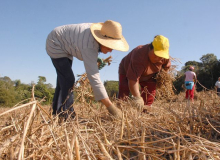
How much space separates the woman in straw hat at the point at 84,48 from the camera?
Result: 1930 millimetres

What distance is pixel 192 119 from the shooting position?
4.00 ft

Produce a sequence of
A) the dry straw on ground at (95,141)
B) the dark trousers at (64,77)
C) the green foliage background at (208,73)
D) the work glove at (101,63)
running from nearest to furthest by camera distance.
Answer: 1. the dry straw on ground at (95,141)
2. the dark trousers at (64,77)
3. the work glove at (101,63)
4. the green foliage background at (208,73)

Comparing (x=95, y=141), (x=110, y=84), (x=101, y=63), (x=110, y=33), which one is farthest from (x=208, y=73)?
(x=95, y=141)

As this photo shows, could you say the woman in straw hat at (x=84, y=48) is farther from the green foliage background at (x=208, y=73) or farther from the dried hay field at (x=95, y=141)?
the green foliage background at (x=208, y=73)

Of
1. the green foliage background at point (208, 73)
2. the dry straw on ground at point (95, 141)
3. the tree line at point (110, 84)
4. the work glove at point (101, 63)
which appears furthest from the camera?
the green foliage background at point (208, 73)

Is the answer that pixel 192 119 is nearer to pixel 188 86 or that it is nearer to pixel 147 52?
pixel 147 52

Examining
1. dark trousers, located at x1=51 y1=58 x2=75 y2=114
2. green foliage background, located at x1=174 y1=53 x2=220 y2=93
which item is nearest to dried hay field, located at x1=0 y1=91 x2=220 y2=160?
dark trousers, located at x1=51 y1=58 x2=75 y2=114

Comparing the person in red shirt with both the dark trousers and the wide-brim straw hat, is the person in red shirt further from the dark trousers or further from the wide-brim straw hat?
the dark trousers

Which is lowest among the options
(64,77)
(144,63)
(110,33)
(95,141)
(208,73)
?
(95,141)

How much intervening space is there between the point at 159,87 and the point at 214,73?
16081 mm

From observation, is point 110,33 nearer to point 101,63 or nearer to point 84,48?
point 84,48

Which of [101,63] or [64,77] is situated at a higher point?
[101,63]

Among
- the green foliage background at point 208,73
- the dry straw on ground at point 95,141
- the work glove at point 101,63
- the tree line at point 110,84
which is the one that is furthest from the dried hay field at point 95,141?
the green foliage background at point 208,73

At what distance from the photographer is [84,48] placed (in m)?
1.91
